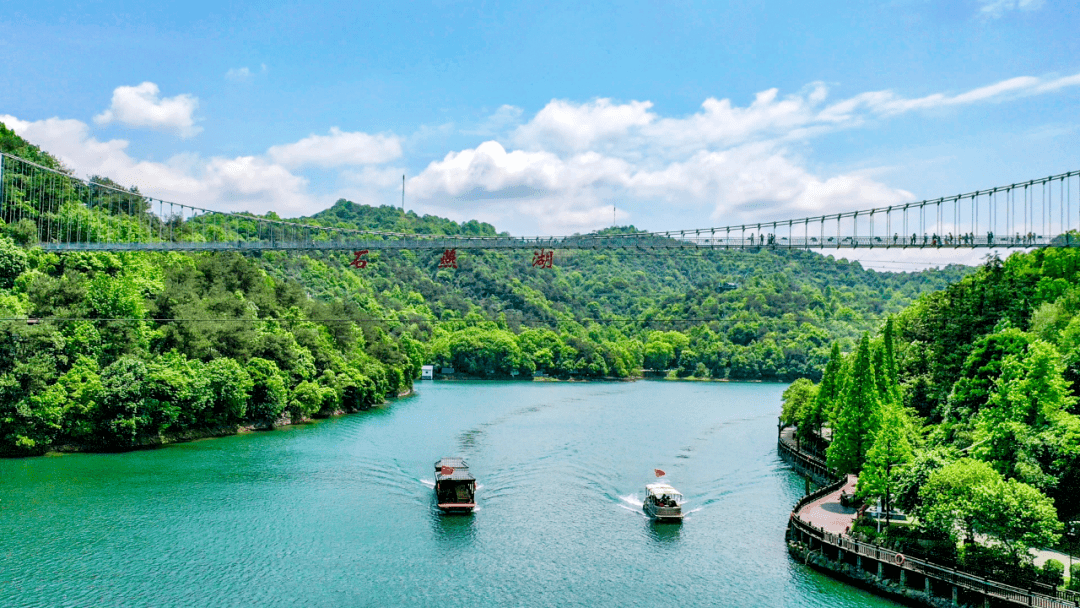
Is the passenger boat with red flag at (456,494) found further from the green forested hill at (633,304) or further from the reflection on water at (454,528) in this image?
the green forested hill at (633,304)

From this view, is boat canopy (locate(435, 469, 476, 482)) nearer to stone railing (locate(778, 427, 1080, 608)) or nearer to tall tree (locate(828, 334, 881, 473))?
stone railing (locate(778, 427, 1080, 608))

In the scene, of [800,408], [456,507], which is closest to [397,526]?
[456,507]

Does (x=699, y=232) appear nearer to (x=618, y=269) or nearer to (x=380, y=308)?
(x=380, y=308)

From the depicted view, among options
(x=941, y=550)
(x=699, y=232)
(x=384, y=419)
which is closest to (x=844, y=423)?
(x=941, y=550)

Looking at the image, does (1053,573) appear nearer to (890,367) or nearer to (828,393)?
(890,367)

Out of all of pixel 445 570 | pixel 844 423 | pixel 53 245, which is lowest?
pixel 445 570

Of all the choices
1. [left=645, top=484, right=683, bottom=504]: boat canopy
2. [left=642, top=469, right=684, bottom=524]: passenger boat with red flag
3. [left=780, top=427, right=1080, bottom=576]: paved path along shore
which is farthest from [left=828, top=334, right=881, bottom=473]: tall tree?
[left=642, top=469, right=684, bottom=524]: passenger boat with red flag

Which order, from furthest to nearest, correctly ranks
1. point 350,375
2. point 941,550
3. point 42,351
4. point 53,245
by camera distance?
point 350,375 → point 53,245 → point 42,351 → point 941,550
